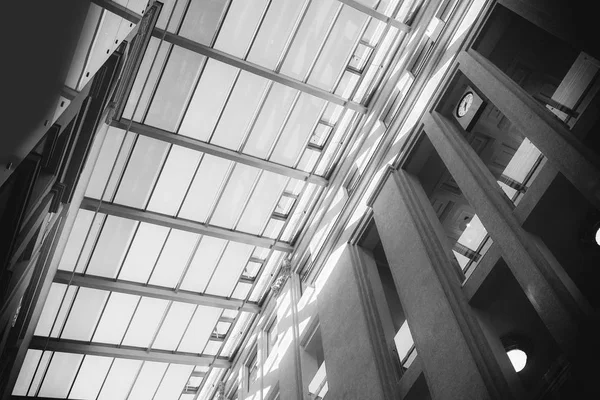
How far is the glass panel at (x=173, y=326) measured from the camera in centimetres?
2253

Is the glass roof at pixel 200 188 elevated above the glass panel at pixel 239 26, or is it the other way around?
the glass panel at pixel 239 26

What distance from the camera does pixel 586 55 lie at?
8.98 meters

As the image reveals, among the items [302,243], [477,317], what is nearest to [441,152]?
[477,317]

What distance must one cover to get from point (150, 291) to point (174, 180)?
5.43 m

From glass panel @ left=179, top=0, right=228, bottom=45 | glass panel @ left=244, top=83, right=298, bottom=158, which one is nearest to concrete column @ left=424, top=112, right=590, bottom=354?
glass panel @ left=244, top=83, right=298, bottom=158

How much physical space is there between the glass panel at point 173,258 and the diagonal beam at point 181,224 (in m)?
0.58

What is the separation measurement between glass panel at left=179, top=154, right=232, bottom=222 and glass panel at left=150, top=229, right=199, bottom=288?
96cm

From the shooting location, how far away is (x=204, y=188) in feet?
65.6

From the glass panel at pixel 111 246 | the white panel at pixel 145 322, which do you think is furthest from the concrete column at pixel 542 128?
the white panel at pixel 145 322

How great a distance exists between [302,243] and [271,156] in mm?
4170

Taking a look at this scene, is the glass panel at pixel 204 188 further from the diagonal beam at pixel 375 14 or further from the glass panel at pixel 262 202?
the diagonal beam at pixel 375 14

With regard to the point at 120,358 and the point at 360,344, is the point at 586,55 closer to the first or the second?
the point at 360,344

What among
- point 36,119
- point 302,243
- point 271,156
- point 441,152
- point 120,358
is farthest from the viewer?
point 120,358

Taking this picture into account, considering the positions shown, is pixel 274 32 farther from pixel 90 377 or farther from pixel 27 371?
pixel 27 371
